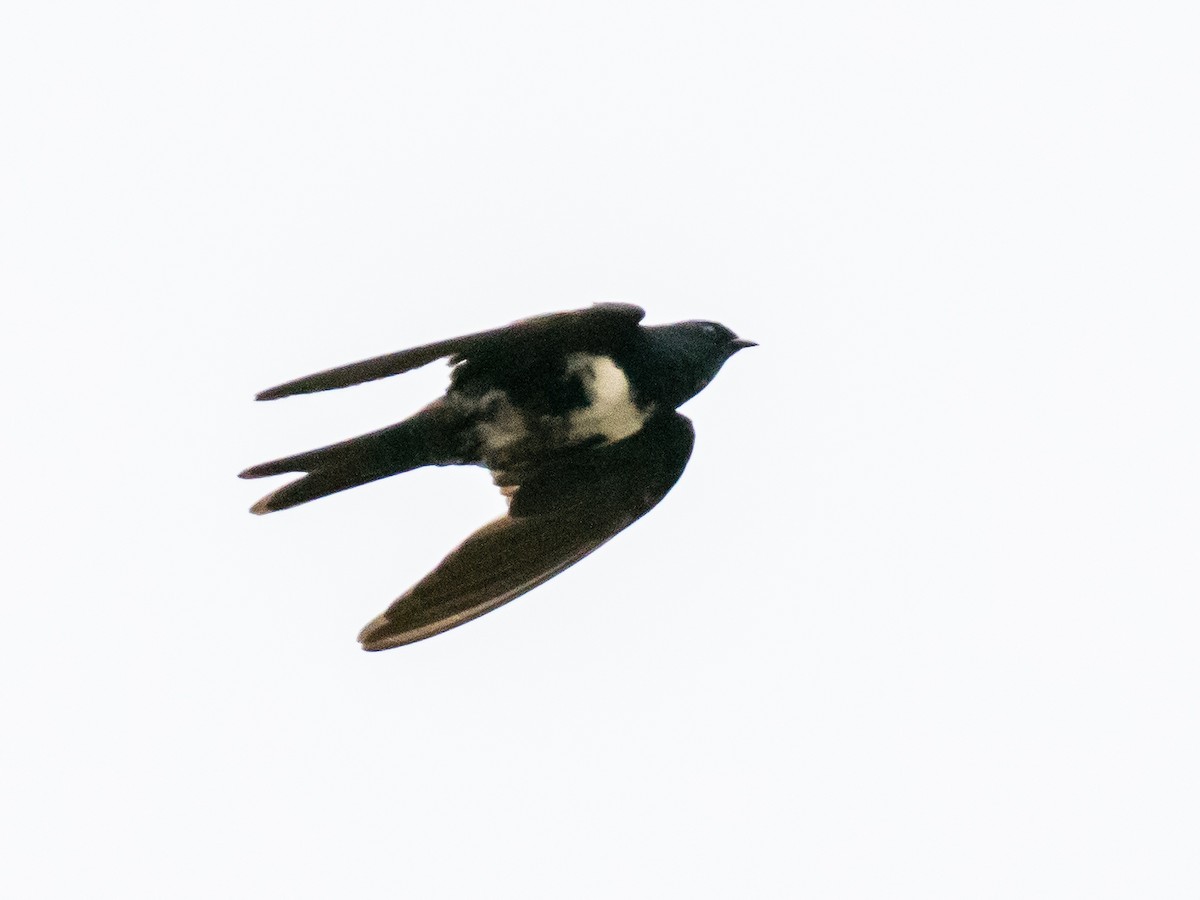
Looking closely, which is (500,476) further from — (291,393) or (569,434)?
(291,393)

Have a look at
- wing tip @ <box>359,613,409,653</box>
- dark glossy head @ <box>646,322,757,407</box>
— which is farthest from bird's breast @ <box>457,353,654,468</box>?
wing tip @ <box>359,613,409,653</box>

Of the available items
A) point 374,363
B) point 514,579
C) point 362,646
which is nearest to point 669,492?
point 514,579

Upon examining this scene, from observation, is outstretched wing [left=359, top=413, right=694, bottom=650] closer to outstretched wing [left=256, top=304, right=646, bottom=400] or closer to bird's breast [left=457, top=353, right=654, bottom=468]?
bird's breast [left=457, top=353, right=654, bottom=468]

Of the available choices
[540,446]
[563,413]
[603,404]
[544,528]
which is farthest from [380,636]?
[603,404]

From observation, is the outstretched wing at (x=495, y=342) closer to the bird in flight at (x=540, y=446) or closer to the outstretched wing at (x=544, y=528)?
the bird in flight at (x=540, y=446)

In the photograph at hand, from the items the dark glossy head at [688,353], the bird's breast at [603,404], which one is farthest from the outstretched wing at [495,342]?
the dark glossy head at [688,353]
